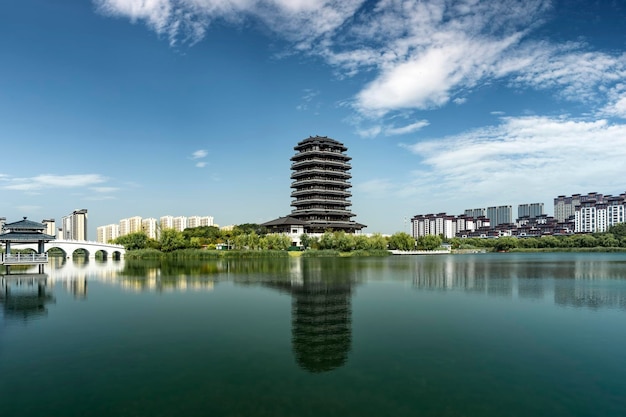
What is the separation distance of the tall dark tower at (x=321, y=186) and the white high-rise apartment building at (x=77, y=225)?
6944 centimetres

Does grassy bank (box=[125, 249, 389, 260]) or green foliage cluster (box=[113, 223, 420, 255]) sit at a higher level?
green foliage cluster (box=[113, 223, 420, 255])

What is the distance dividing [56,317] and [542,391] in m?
16.3

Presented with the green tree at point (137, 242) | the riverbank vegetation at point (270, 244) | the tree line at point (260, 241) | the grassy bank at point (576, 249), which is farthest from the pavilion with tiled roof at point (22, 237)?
the grassy bank at point (576, 249)

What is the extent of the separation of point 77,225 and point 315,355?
394ft

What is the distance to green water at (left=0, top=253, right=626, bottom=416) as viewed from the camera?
25.7ft

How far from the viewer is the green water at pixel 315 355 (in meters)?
7.83

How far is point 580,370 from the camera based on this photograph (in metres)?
9.63

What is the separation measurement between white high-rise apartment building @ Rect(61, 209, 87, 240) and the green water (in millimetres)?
102933

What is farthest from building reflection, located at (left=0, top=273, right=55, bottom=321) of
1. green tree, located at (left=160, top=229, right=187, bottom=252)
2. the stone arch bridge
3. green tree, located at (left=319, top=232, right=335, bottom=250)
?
green tree, located at (left=319, top=232, right=335, bottom=250)

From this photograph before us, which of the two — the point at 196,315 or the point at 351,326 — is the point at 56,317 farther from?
the point at 351,326

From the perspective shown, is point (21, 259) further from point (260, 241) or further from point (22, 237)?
point (260, 241)

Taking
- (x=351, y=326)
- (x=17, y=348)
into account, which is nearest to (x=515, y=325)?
(x=351, y=326)

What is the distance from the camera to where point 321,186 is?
72125 millimetres

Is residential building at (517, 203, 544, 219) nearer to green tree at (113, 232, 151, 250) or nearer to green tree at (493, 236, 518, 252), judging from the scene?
green tree at (493, 236, 518, 252)
